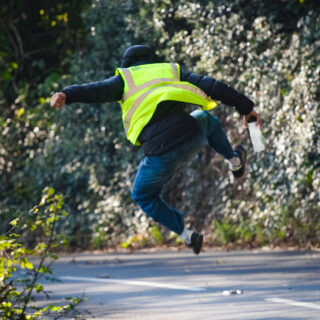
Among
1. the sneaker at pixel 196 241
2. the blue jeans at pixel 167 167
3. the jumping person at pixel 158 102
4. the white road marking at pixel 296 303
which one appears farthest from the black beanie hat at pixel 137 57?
the white road marking at pixel 296 303

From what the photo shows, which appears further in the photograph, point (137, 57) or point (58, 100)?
point (137, 57)

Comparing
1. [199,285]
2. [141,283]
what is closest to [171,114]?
[199,285]

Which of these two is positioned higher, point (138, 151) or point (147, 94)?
point (147, 94)

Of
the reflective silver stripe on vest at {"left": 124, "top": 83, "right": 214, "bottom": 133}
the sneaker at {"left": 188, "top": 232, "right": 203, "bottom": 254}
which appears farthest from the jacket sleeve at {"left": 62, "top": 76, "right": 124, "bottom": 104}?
the sneaker at {"left": 188, "top": 232, "right": 203, "bottom": 254}

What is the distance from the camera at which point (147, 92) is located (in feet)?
21.3

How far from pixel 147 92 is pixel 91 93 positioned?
437mm

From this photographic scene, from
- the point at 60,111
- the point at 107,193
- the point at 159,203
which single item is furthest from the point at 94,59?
the point at 159,203

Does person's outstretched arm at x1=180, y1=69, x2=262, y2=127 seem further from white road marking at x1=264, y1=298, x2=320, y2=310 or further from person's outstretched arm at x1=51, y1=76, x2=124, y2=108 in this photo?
white road marking at x1=264, y1=298, x2=320, y2=310

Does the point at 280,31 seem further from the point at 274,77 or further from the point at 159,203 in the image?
the point at 159,203

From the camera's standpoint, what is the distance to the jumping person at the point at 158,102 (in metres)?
6.43

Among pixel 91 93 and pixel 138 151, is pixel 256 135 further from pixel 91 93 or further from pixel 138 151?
pixel 138 151

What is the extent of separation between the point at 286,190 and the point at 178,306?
437cm

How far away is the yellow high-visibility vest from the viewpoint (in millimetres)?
6426

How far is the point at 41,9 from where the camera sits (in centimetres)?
1844
